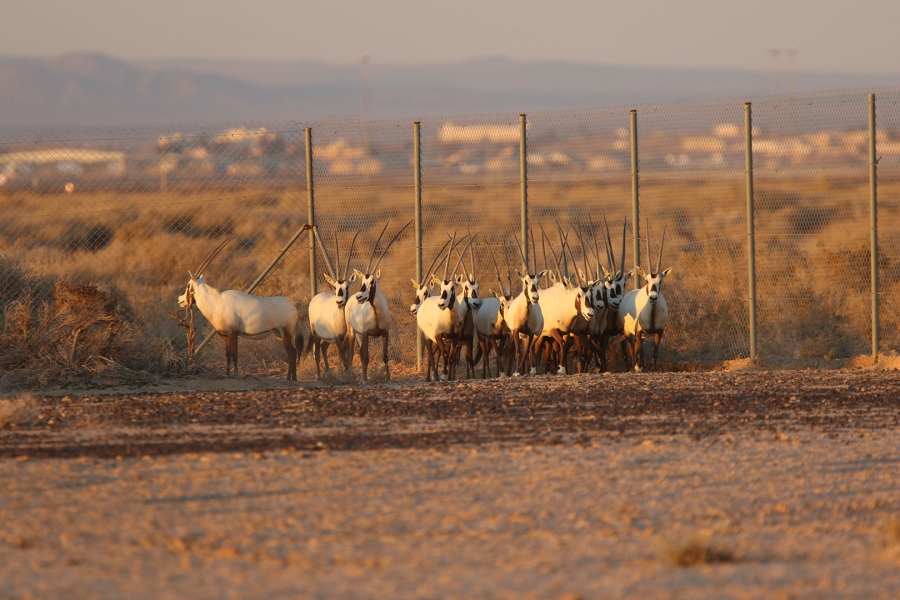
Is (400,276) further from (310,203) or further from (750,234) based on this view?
(750,234)

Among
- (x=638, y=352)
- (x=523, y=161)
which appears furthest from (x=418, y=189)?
(x=638, y=352)

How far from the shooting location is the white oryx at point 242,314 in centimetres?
1798

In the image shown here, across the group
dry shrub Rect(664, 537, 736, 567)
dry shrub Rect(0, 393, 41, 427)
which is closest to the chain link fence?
dry shrub Rect(0, 393, 41, 427)

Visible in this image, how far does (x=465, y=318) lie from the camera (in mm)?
19469

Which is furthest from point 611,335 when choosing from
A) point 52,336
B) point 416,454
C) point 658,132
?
point 416,454

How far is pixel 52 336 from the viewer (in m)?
15.6

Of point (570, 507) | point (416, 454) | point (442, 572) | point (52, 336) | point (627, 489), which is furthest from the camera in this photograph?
point (52, 336)

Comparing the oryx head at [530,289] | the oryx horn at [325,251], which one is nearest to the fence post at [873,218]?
the oryx head at [530,289]

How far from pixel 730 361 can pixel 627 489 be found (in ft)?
37.8

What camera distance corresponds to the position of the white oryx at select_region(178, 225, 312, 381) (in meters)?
18.0

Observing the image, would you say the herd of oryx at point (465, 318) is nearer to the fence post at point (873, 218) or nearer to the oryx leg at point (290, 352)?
the oryx leg at point (290, 352)

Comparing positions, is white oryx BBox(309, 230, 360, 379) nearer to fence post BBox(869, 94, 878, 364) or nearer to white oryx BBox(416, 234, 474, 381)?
white oryx BBox(416, 234, 474, 381)

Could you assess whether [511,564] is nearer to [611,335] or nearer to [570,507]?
[570,507]

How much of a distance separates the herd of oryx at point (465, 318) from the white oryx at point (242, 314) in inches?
0.6
